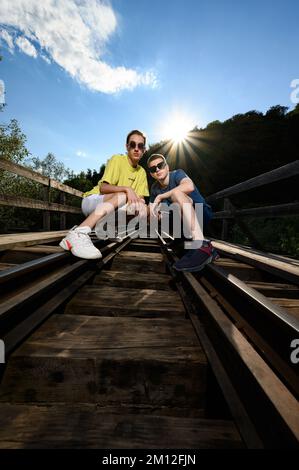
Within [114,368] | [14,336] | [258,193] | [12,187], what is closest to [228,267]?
Answer: [114,368]

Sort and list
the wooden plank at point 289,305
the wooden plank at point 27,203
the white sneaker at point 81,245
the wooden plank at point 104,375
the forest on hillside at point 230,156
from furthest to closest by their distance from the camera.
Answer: the forest on hillside at point 230,156, the wooden plank at point 27,203, the white sneaker at point 81,245, the wooden plank at point 289,305, the wooden plank at point 104,375

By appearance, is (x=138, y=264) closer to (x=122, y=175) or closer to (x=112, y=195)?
(x=112, y=195)

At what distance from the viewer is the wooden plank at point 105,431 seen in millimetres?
618

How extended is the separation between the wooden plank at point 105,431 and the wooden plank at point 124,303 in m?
0.78

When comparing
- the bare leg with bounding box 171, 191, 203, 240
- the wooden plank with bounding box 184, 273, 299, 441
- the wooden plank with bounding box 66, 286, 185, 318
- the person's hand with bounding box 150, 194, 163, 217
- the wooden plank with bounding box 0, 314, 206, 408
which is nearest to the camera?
the wooden plank with bounding box 184, 273, 299, 441

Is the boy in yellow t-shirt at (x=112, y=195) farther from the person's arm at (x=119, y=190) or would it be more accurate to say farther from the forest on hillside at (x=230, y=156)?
the forest on hillside at (x=230, y=156)

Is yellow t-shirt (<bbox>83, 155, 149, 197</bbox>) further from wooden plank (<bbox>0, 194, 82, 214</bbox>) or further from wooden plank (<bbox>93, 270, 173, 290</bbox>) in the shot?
wooden plank (<bbox>93, 270, 173, 290</bbox>)

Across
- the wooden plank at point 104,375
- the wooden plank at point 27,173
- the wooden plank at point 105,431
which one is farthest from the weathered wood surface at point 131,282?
the wooden plank at point 27,173

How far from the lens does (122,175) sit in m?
3.48

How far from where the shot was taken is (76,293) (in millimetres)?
1717

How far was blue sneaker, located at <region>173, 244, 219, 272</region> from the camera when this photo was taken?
2174mm

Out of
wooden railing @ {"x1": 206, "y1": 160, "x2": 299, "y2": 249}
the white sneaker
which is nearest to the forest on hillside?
wooden railing @ {"x1": 206, "y1": 160, "x2": 299, "y2": 249}
